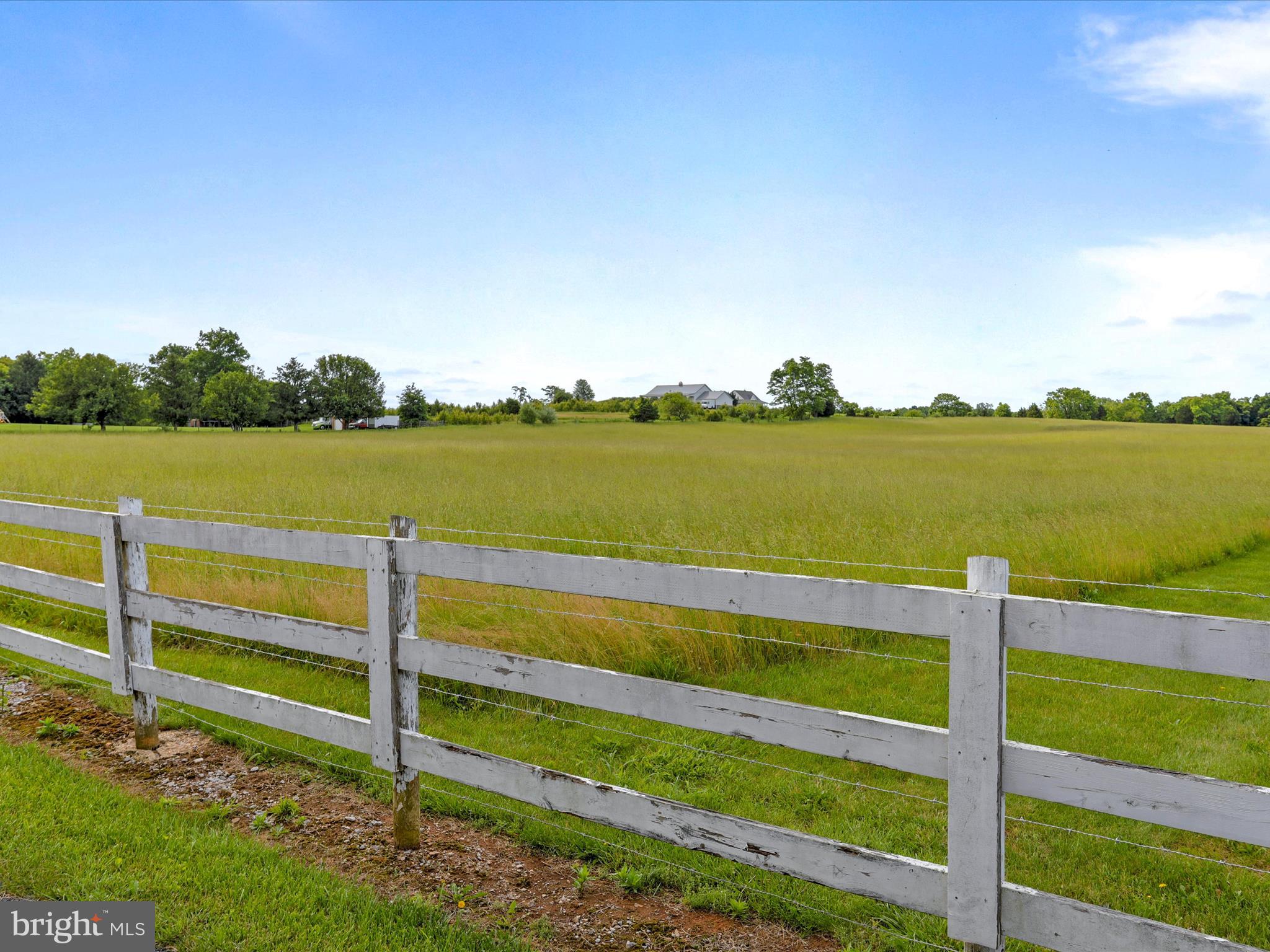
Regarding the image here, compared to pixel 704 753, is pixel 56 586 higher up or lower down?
higher up

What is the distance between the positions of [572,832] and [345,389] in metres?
128

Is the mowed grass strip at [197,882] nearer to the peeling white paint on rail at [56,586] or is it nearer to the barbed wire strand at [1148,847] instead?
the peeling white paint on rail at [56,586]

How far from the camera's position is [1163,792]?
251 cm

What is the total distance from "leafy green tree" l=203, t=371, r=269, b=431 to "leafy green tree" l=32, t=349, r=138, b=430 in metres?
7.58

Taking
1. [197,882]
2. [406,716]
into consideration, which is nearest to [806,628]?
[406,716]

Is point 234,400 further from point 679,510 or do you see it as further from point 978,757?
point 978,757

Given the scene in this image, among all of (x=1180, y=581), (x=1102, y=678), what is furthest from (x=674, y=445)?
(x=1102, y=678)

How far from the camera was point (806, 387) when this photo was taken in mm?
115375

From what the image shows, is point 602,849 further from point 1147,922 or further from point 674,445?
point 674,445

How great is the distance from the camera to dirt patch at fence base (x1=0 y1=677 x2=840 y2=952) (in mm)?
3580

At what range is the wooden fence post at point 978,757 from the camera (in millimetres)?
2707

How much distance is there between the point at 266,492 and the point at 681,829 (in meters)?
19.2

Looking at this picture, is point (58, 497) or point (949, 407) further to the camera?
point (949, 407)

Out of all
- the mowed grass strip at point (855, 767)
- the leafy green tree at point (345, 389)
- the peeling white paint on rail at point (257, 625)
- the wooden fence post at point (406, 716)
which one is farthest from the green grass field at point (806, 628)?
the leafy green tree at point (345, 389)
